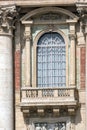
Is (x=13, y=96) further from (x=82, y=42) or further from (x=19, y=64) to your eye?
(x=82, y=42)

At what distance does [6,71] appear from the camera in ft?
122

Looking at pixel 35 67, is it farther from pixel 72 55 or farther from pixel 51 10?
pixel 51 10

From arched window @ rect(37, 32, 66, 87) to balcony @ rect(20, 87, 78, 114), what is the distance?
0.87 metres

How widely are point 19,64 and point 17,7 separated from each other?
108 inches

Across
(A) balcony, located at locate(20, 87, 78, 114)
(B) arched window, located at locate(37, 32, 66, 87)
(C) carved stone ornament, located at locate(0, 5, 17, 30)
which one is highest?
(C) carved stone ornament, located at locate(0, 5, 17, 30)

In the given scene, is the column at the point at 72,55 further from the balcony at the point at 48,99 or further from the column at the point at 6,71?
the column at the point at 6,71

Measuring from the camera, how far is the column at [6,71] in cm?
3691

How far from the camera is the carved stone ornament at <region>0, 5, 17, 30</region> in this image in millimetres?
37125

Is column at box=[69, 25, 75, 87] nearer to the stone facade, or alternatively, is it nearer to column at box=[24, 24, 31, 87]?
the stone facade

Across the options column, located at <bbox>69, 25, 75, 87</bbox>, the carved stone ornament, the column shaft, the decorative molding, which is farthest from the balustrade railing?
the decorative molding

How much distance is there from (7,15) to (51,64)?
126 inches

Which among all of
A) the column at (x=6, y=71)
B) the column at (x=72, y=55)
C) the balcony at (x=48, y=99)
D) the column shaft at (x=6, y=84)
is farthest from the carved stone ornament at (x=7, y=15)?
the balcony at (x=48, y=99)

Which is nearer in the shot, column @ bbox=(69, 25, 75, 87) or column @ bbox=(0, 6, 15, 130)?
column @ bbox=(0, 6, 15, 130)

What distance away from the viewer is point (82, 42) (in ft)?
123
